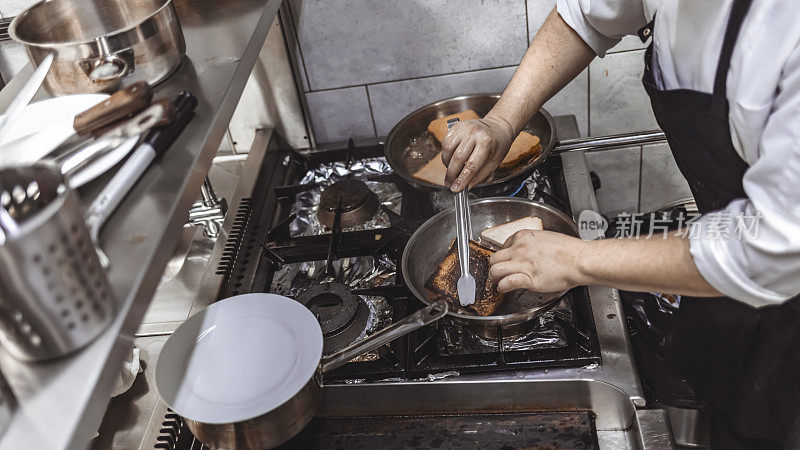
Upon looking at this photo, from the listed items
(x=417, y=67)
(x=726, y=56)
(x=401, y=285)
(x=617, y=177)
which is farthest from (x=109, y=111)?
(x=617, y=177)

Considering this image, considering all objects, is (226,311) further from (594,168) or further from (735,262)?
(594,168)

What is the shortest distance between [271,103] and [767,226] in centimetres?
146

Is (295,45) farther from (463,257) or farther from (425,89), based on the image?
(463,257)

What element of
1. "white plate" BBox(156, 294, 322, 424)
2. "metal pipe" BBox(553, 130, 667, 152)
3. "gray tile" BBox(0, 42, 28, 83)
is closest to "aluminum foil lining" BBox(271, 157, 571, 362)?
"metal pipe" BBox(553, 130, 667, 152)

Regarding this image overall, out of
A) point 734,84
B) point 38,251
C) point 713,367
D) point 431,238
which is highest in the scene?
point 38,251

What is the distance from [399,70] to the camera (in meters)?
1.96

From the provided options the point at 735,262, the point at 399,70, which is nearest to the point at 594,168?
the point at 399,70

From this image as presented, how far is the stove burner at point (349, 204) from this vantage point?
165cm

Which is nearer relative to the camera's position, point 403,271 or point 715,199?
point 715,199

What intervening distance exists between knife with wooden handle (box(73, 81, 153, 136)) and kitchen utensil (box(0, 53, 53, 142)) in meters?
0.10

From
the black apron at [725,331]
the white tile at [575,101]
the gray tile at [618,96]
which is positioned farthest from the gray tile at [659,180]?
the black apron at [725,331]

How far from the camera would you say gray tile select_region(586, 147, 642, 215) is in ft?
6.90

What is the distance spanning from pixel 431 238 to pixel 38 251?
1035 mm

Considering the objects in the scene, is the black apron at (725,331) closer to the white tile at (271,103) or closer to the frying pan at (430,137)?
the frying pan at (430,137)
